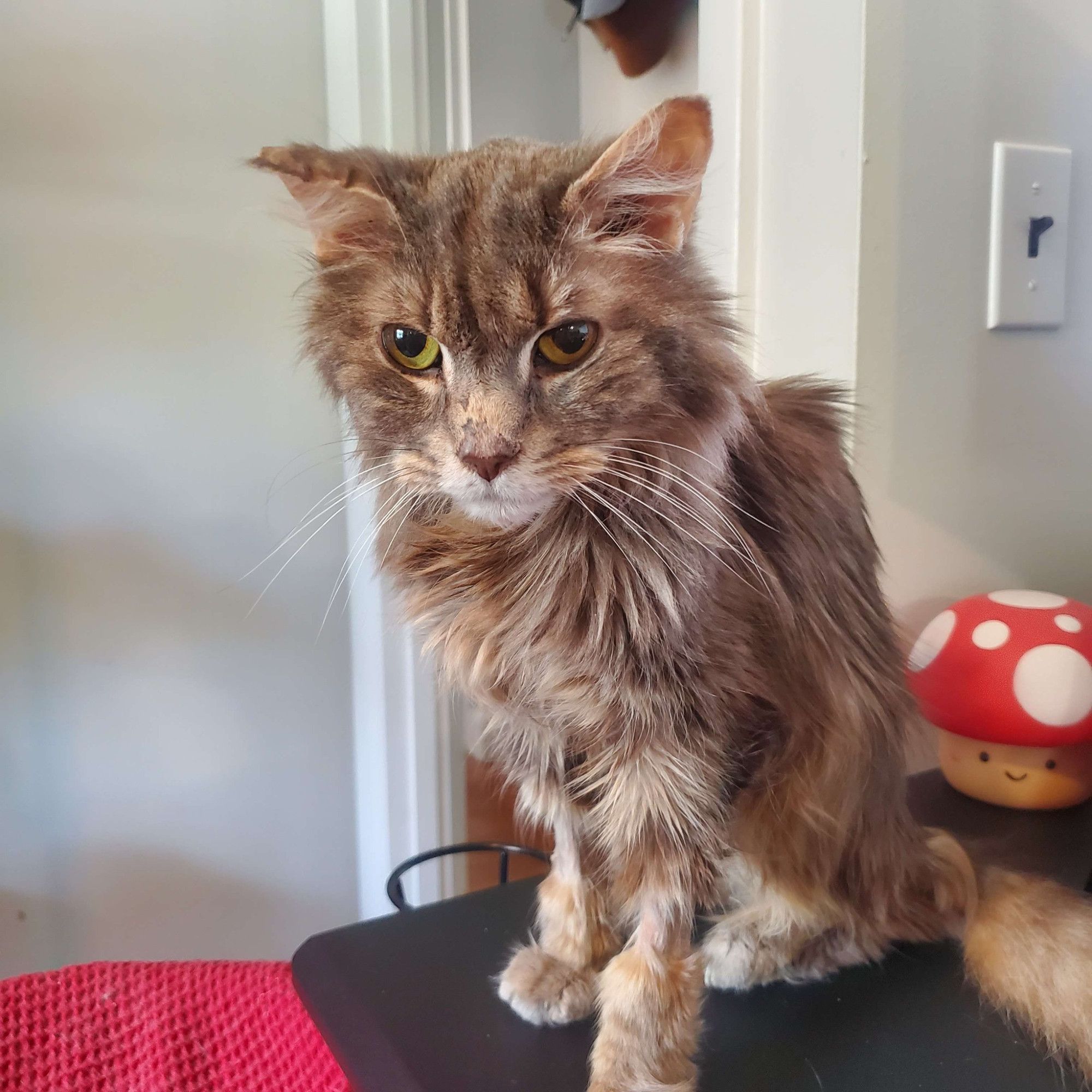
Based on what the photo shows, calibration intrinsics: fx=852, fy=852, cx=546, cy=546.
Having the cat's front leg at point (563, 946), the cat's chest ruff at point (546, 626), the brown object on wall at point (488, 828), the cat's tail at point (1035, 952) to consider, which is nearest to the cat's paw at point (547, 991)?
the cat's front leg at point (563, 946)

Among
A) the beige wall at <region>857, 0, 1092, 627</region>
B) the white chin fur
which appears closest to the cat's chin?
the white chin fur

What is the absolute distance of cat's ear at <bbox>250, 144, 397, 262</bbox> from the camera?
634 millimetres

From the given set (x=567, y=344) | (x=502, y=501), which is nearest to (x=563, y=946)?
(x=502, y=501)

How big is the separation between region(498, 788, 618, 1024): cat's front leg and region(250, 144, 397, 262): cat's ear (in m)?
0.52

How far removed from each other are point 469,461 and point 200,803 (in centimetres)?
120

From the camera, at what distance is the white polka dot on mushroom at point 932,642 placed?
1.04 m

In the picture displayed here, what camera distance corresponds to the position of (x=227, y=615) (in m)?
1.50

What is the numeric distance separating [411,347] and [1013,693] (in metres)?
0.78

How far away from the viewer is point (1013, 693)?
974 mm

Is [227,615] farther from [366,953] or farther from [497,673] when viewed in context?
[497,673]

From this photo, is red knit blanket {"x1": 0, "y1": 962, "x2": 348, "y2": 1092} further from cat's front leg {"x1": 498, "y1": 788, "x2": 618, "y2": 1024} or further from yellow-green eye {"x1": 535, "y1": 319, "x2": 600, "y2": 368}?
yellow-green eye {"x1": 535, "y1": 319, "x2": 600, "y2": 368}

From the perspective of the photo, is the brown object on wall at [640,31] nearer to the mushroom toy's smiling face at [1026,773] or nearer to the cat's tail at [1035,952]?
the mushroom toy's smiling face at [1026,773]

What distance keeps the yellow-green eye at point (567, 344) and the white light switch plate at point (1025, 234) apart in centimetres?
68

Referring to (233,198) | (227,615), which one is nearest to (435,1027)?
(227,615)
